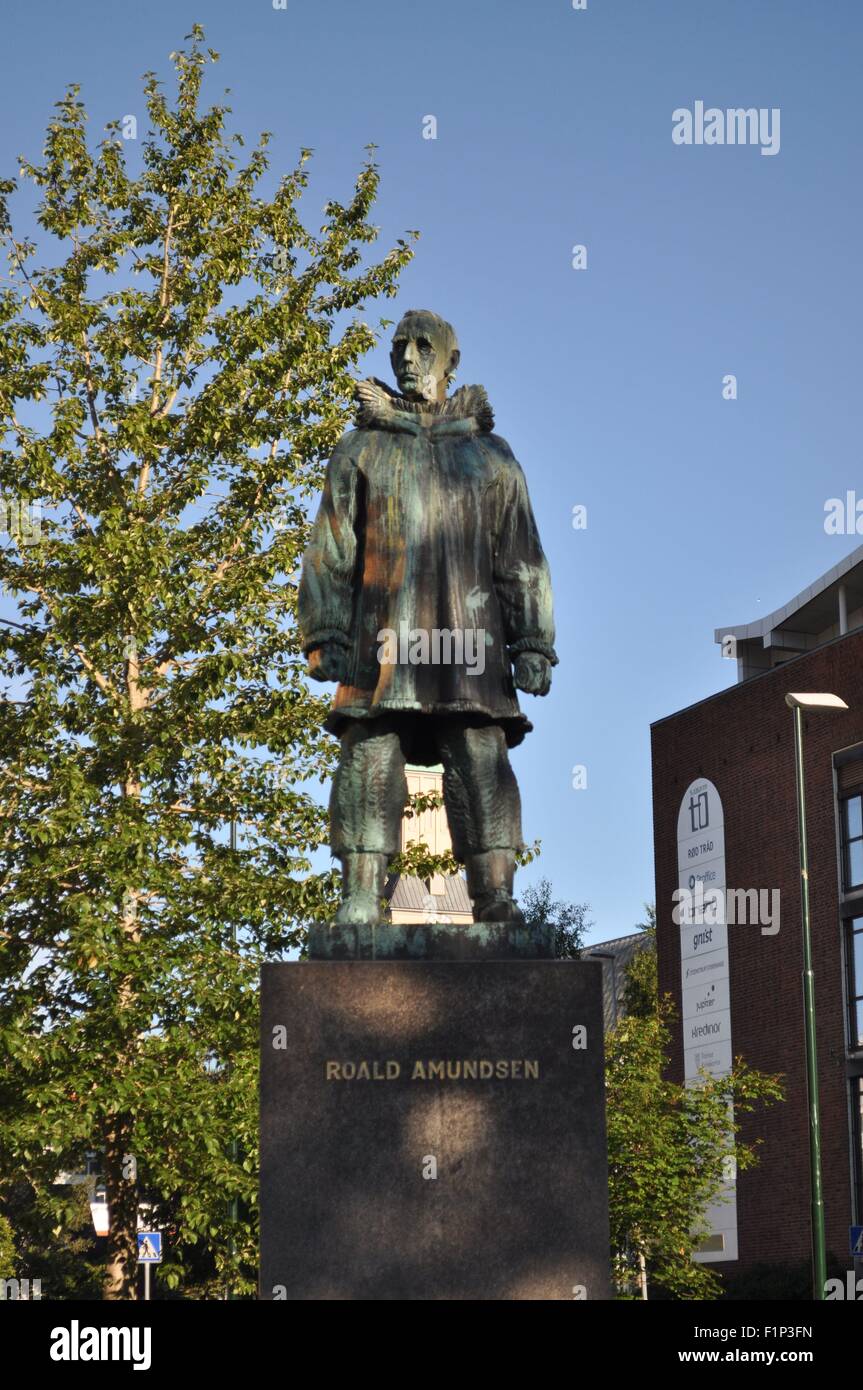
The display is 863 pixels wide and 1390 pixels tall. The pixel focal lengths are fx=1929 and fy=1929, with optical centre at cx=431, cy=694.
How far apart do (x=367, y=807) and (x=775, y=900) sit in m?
41.6

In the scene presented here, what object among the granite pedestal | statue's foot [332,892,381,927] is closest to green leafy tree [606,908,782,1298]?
statue's foot [332,892,381,927]

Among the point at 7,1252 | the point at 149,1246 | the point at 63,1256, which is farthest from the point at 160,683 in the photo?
the point at 63,1256

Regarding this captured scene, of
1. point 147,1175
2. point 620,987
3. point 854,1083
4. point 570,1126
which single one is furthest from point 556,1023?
point 620,987

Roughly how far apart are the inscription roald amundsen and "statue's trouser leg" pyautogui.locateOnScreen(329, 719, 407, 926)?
817mm

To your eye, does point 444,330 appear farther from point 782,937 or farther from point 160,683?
point 782,937

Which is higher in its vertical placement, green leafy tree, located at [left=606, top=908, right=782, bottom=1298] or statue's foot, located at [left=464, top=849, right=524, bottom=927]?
statue's foot, located at [left=464, top=849, right=524, bottom=927]

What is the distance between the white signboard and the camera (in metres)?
48.7

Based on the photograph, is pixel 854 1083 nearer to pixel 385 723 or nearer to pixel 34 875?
pixel 34 875

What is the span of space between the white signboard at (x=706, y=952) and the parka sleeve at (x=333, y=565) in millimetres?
41477

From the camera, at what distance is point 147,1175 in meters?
18.4

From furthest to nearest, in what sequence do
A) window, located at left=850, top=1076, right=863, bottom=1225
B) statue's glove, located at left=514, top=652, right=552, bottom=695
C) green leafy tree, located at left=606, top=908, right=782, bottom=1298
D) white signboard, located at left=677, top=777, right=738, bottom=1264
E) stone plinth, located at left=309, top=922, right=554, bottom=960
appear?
white signboard, located at left=677, top=777, right=738, bottom=1264 → window, located at left=850, top=1076, right=863, bottom=1225 → green leafy tree, located at left=606, top=908, right=782, bottom=1298 → statue's glove, located at left=514, top=652, right=552, bottom=695 → stone plinth, located at left=309, top=922, right=554, bottom=960

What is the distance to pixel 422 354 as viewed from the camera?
926 cm

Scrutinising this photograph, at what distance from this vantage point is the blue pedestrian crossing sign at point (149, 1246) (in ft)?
75.6

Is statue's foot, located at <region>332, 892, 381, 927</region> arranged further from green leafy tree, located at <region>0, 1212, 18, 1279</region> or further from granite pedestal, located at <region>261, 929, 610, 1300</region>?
green leafy tree, located at <region>0, 1212, 18, 1279</region>
